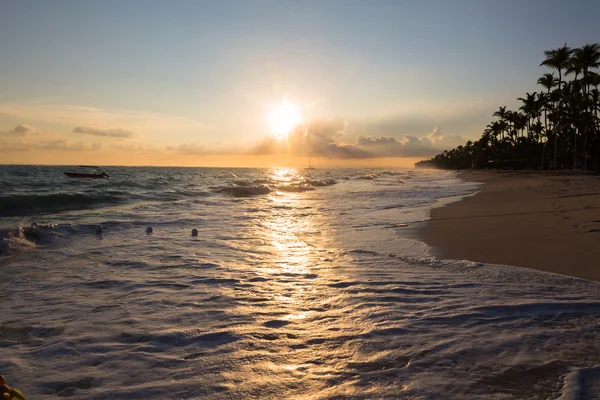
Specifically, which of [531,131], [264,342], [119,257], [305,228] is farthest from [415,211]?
[531,131]

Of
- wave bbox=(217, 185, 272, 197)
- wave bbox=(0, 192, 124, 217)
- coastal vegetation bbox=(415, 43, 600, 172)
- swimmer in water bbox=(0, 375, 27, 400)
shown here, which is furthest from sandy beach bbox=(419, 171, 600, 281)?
coastal vegetation bbox=(415, 43, 600, 172)

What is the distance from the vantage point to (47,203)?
23.3 meters

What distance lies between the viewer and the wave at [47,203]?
A: 20578mm

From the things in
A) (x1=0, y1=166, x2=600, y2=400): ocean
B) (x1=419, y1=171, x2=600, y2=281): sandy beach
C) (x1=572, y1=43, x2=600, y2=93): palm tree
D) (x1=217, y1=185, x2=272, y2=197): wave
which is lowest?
(x1=0, y1=166, x2=600, y2=400): ocean

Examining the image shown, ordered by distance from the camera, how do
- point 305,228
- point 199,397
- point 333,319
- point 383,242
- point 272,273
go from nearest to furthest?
point 199,397
point 333,319
point 272,273
point 383,242
point 305,228

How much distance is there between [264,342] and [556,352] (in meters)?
3.18

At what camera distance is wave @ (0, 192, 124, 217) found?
2058cm

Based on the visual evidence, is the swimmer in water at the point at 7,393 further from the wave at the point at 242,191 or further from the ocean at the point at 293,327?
the wave at the point at 242,191

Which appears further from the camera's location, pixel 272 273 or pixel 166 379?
pixel 272 273

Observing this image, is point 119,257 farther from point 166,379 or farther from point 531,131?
point 531,131

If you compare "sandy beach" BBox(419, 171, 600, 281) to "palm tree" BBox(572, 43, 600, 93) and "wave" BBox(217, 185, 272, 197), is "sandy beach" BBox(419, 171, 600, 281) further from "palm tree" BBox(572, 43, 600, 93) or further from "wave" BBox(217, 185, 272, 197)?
"palm tree" BBox(572, 43, 600, 93)

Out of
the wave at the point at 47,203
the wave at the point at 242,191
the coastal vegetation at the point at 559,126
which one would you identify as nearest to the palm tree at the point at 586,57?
the coastal vegetation at the point at 559,126

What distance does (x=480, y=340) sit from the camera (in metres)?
4.22

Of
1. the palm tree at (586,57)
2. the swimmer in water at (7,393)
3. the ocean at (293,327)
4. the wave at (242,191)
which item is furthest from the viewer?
the palm tree at (586,57)
